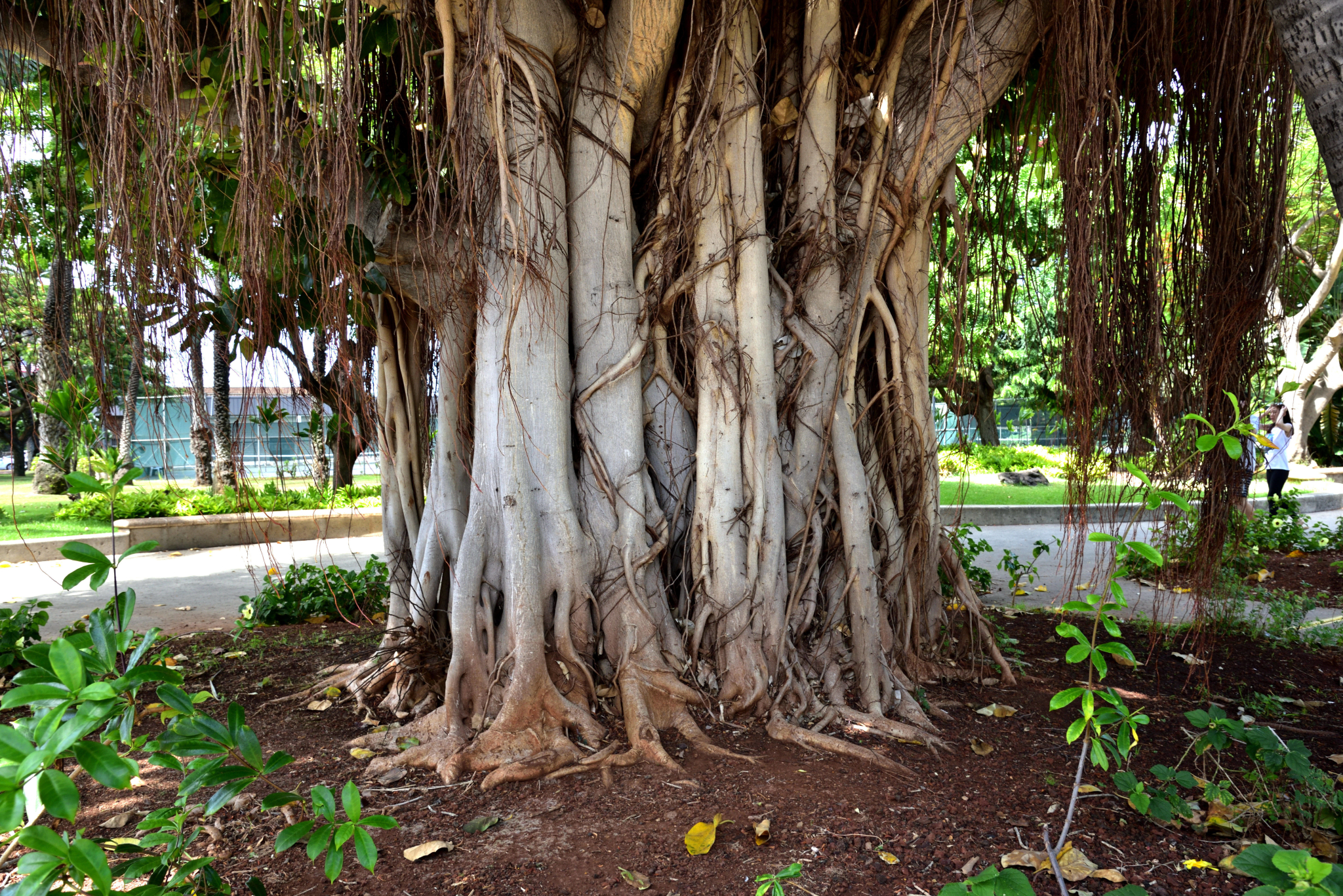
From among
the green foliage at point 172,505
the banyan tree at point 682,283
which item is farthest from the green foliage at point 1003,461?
the banyan tree at point 682,283

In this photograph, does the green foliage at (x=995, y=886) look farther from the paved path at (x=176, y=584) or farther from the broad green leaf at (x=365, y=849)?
the paved path at (x=176, y=584)

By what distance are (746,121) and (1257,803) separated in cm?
275

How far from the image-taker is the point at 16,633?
3.63m

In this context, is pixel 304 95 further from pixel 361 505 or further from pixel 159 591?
pixel 361 505

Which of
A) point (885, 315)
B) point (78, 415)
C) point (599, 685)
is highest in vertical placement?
point (885, 315)

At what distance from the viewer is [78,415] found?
191 cm

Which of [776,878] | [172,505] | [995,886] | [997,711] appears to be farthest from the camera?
[172,505]

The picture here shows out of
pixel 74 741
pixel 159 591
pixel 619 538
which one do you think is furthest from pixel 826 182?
pixel 159 591

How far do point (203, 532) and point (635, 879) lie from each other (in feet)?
28.1

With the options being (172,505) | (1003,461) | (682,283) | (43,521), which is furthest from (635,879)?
(1003,461)

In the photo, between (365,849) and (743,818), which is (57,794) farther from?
(743,818)

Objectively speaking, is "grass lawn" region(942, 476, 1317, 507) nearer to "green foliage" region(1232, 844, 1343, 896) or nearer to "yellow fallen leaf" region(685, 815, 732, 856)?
"yellow fallen leaf" region(685, 815, 732, 856)

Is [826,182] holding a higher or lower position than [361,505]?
higher

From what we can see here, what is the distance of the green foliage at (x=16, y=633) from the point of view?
3527mm
